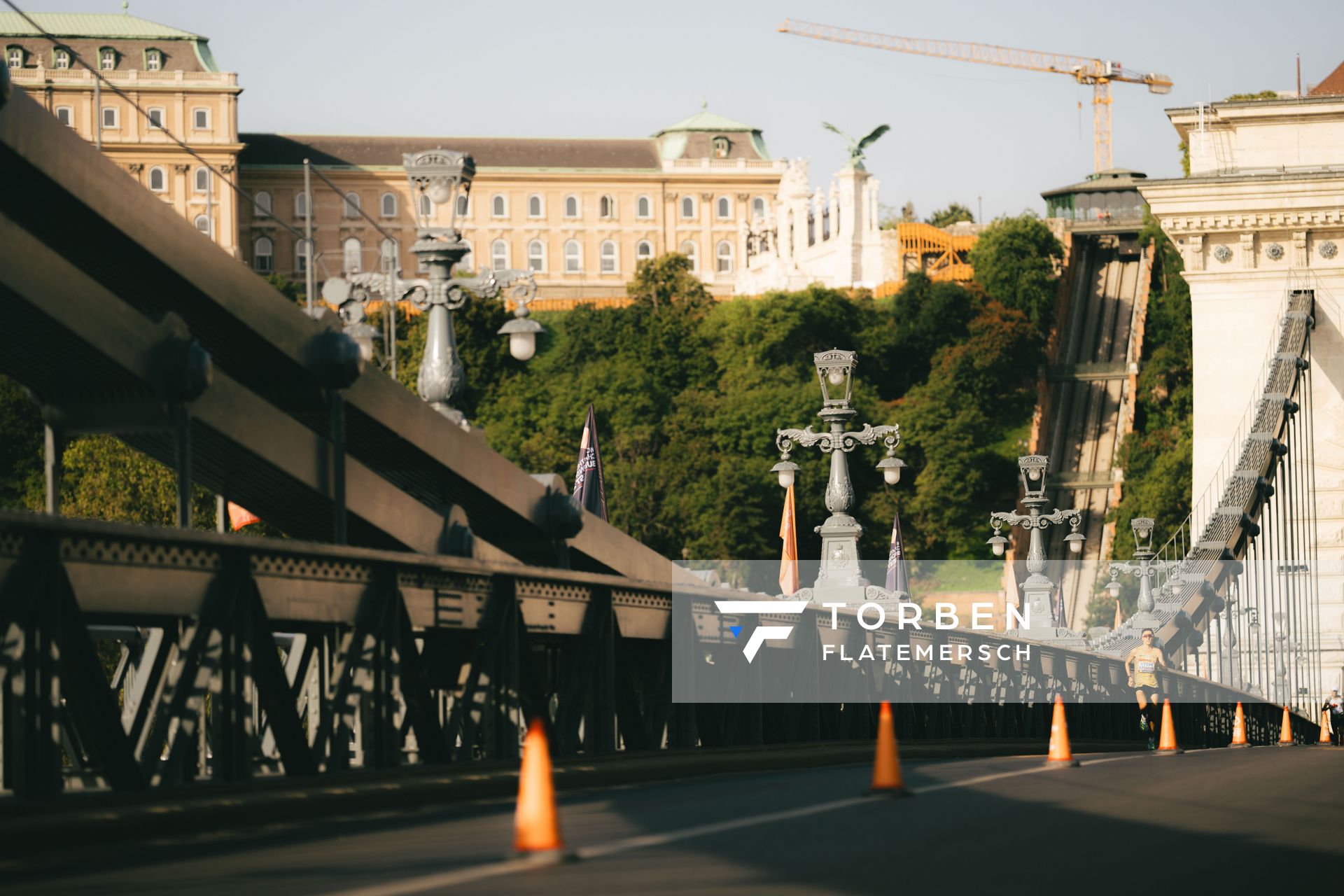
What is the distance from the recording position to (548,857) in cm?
989

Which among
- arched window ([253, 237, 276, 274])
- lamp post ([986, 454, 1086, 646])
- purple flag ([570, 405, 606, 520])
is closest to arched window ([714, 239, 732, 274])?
arched window ([253, 237, 276, 274])

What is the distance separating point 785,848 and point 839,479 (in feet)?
77.4

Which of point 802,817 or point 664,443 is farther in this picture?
point 664,443

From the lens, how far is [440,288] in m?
20.7

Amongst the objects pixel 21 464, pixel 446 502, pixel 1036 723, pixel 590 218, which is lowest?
pixel 1036 723

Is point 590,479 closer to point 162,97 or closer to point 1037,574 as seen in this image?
point 1037,574

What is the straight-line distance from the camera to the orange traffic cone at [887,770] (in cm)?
1434

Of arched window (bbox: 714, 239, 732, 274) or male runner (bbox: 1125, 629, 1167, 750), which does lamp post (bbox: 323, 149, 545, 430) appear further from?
arched window (bbox: 714, 239, 732, 274)

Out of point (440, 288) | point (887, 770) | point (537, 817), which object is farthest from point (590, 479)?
point (537, 817)

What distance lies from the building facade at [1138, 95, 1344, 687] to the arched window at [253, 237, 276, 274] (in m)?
112

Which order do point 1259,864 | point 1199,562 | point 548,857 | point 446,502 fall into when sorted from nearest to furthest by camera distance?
point 548,857 → point 1259,864 → point 446,502 → point 1199,562

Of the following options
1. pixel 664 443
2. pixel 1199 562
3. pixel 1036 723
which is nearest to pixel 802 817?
pixel 1036 723

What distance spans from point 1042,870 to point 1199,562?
45915mm

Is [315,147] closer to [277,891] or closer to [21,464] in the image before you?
[21,464]
